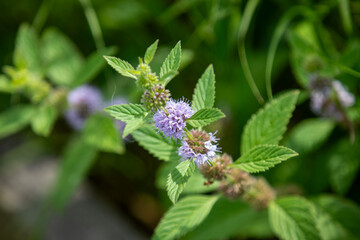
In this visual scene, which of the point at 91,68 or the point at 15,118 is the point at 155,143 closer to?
the point at 91,68

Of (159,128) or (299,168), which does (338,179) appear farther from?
(159,128)

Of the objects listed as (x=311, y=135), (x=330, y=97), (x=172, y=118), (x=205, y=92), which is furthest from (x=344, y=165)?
(x=172, y=118)

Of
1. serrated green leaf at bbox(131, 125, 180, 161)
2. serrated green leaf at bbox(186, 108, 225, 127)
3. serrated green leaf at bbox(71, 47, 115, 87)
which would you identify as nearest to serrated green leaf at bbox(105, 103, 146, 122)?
serrated green leaf at bbox(186, 108, 225, 127)

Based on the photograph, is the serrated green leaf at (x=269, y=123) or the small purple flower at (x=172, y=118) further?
the serrated green leaf at (x=269, y=123)

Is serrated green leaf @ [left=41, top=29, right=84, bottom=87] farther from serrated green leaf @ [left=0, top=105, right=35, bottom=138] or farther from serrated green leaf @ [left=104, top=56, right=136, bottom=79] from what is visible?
serrated green leaf @ [left=104, top=56, right=136, bottom=79]

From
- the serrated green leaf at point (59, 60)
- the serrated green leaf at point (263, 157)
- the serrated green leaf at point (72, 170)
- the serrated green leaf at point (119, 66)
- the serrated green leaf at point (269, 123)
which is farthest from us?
the serrated green leaf at point (59, 60)

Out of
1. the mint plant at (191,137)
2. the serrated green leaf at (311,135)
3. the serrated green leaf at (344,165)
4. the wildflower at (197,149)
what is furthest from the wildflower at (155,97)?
the serrated green leaf at (344,165)

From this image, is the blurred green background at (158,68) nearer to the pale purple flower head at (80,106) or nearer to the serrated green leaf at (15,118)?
the pale purple flower head at (80,106)
